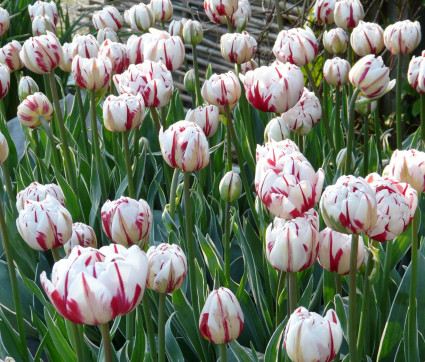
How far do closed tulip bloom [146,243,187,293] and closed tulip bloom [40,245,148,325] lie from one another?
220 millimetres

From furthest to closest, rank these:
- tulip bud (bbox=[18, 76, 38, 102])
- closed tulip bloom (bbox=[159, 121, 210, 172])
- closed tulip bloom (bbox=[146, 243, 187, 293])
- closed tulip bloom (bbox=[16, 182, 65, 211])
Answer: tulip bud (bbox=[18, 76, 38, 102]) < closed tulip bloom (bbox=[16, 182, 65, 211]) < closed tulip bloom (bbox=[159, 121, 210, 172]) < closed tulip bloom (bbox=[146, 243, 187, 293])

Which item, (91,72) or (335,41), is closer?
(91,72)

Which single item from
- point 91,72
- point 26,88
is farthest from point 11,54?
point 91,72

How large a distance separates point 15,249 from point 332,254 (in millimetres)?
906

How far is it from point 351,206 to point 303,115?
0.66 m

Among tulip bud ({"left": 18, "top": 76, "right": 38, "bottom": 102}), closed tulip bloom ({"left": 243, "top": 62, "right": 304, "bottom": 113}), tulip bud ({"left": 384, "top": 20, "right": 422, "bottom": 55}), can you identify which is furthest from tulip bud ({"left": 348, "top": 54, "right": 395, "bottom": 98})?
tulip bud ({"left": 18, "top": 76, "right": 38, "bottom": 102})

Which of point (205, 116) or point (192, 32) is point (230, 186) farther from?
point (192, 32)

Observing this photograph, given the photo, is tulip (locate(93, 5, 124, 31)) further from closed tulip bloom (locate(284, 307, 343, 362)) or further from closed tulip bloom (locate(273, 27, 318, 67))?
closed tulip bloom (locate(284, 307, 343, 362))

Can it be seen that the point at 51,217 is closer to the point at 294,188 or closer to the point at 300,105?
the point at 294,188

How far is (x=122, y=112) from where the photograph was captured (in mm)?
1277

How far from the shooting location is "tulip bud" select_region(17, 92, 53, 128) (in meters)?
1.51

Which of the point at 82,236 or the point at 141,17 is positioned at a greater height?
the point at 141,17

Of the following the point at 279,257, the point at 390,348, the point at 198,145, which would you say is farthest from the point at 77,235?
the point at 390,348

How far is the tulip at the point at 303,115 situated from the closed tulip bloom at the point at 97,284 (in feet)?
2.55
